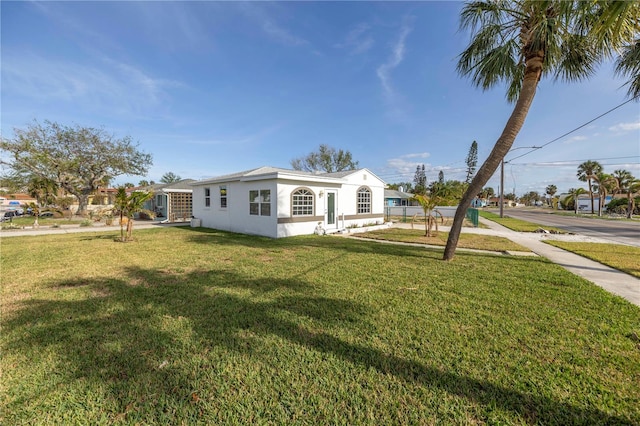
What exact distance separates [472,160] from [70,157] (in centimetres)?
6727

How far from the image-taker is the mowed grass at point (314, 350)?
212 centimetres

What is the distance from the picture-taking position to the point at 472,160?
190 ft

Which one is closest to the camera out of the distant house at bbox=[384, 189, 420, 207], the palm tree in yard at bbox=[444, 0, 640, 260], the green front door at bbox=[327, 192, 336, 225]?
the palm tree in yard at bbox=[444, 0, 640, 260]

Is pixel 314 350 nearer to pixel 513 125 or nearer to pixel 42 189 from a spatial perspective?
pixel 513 125

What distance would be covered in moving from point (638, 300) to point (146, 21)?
15436 mm

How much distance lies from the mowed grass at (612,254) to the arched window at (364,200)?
879 cm

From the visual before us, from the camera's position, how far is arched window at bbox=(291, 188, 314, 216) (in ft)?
39.8

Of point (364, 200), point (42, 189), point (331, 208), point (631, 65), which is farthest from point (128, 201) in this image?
point (42, 189)

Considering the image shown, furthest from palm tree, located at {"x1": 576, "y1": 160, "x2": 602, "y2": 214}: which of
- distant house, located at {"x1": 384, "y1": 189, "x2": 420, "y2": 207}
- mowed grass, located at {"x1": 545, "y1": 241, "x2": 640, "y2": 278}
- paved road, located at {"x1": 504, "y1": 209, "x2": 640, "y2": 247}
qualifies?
mowed grass, located at {"x1": 545, "y1": 241, "x2": 640, "y2": 278}

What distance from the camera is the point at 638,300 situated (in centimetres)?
461

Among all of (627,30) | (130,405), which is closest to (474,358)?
(130,405)

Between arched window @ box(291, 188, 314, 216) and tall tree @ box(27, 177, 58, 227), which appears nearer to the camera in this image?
arched window @ box(291, 188, 314, 216)

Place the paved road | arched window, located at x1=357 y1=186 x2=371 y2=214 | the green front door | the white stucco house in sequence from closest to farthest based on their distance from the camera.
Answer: the white stucco house, the paved road, the green front door, arched window, located at x1=357 y1=186 x2=371 y2=214

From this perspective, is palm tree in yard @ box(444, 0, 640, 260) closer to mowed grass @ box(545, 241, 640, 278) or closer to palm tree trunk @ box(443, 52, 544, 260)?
palm tree trunk @ box(443, 52, 544, 260)
